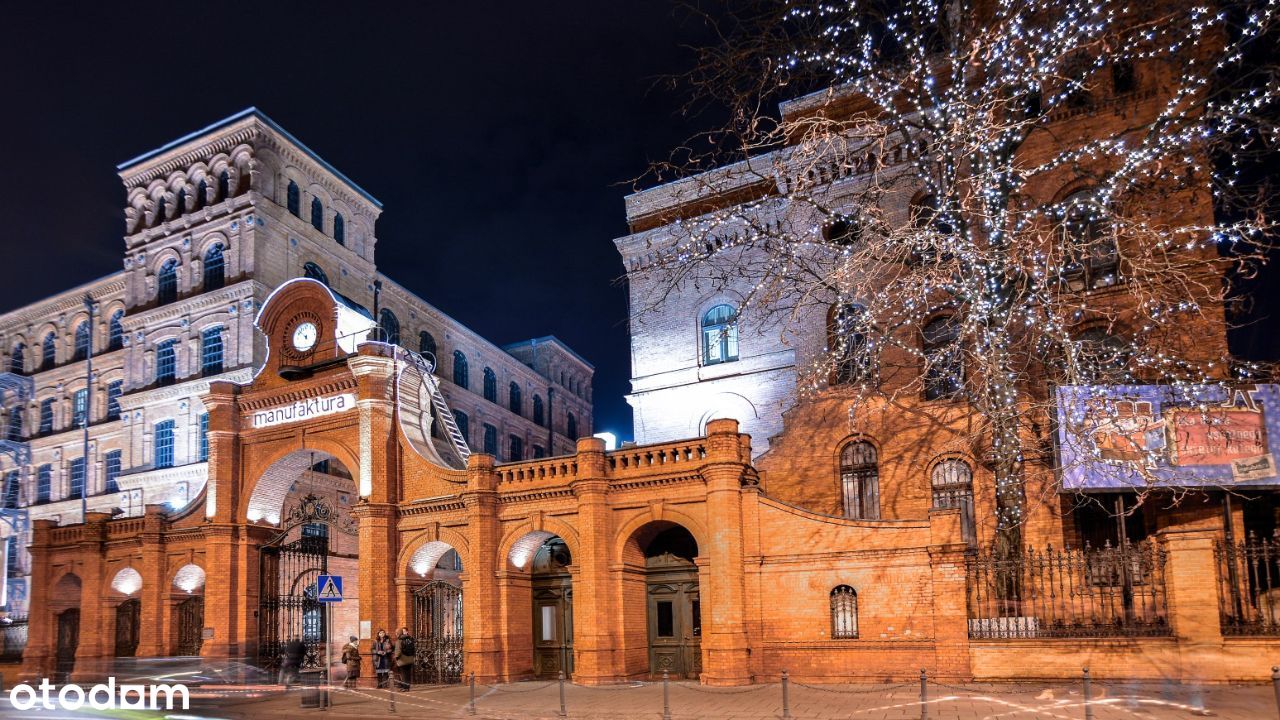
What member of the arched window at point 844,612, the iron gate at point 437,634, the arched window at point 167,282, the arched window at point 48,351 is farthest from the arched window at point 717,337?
the arched window at point 48,351

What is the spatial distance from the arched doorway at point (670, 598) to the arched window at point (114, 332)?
32.2 meters

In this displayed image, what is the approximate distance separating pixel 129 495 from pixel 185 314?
7501 mm

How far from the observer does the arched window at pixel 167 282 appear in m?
38.8

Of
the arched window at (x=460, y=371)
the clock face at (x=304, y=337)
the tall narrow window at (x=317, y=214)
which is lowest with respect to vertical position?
the clock face at (x=304, y=337)

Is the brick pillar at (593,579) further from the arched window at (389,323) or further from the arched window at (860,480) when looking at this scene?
the arched window at (389,323)

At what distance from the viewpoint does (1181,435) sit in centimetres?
1953

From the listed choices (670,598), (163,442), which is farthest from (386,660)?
(163,442)

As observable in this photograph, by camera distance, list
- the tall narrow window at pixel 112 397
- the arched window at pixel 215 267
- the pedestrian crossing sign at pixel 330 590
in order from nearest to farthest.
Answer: the pedestrian crossing sign at pixel 330 590 < the arched window at pixel 215 267 < the tall narrow window at pixel 112 397

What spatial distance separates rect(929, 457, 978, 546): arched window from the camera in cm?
2214

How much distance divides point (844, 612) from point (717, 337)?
12442 mm

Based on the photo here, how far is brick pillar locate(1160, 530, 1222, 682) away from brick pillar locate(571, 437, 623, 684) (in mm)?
11014

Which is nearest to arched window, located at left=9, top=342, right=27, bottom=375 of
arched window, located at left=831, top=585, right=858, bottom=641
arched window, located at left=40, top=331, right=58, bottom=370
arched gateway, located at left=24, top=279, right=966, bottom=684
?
arched window, located at left=40, top=331, right=58, bottom=370

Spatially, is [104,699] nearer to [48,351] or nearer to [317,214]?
[317,214]

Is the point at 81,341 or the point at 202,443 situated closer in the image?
the point at 202,443
